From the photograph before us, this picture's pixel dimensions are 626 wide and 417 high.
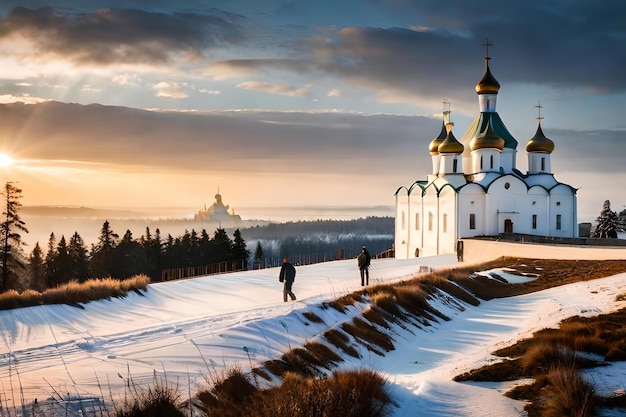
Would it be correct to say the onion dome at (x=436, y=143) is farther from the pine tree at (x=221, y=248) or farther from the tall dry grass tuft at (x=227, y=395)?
the tall dry grass tuft at (x=227, y=395)

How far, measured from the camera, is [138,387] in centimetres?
819

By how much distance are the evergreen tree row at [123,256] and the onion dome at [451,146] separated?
22369 mm

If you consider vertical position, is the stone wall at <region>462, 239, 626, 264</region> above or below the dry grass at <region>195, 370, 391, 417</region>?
above

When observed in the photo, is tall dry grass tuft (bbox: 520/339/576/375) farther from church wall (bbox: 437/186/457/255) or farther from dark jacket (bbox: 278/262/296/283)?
church wall (bbox: 437/186/457/255)

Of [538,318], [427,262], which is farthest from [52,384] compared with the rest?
[427,262]

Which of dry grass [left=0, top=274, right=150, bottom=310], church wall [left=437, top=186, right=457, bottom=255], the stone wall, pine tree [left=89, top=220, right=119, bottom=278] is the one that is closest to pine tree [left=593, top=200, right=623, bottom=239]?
church wall [left=437, top=186, right=457, bottom=255]

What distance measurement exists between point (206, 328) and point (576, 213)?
5018 centimetres

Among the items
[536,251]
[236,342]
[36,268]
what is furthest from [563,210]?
[236,342]

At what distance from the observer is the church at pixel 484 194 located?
52.7 meters

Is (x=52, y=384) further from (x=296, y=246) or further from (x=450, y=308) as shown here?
(x=296, y=246)

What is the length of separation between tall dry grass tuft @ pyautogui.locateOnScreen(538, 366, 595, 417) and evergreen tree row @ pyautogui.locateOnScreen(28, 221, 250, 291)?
4848 centimetres

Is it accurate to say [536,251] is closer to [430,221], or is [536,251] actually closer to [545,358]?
[430,221]

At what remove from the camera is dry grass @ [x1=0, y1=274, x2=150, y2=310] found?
17.4 m

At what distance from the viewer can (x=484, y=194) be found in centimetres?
5281
